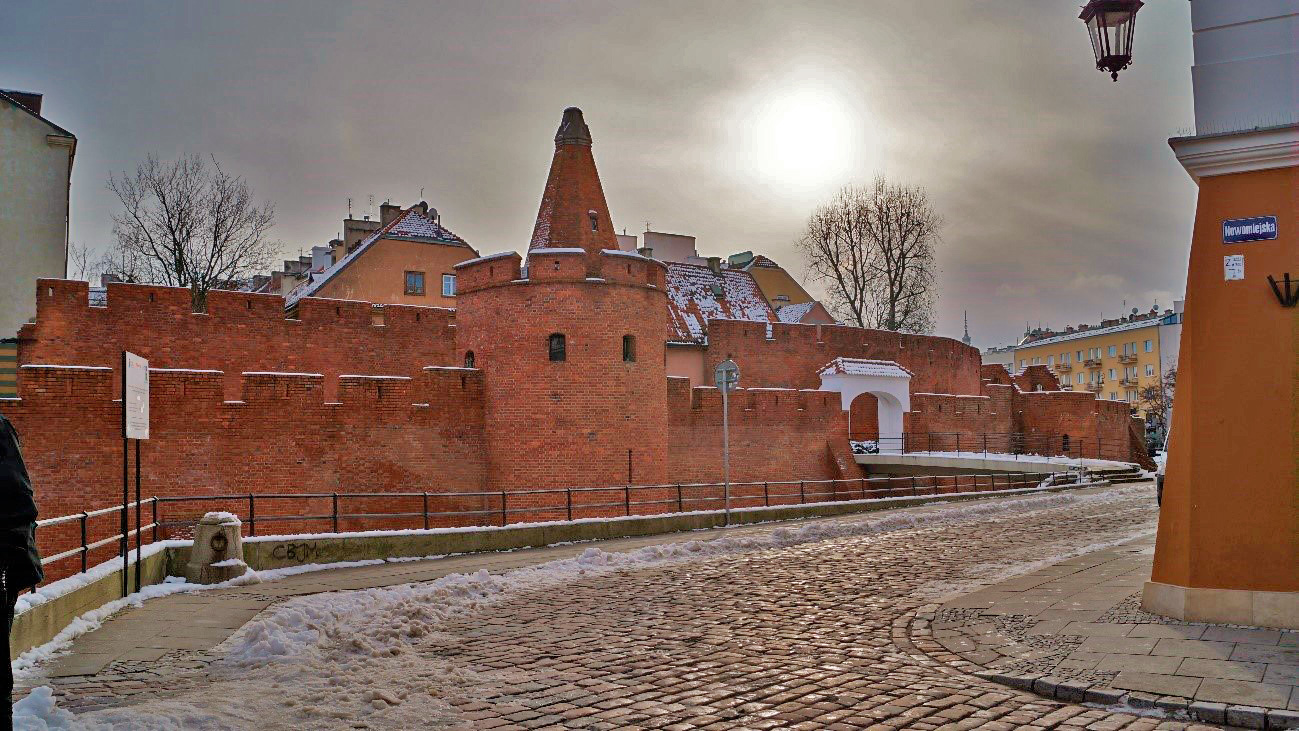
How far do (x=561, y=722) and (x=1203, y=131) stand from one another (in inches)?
237

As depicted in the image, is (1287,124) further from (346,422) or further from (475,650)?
(346,422)

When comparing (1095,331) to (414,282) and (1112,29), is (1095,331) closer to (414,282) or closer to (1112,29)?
(414,282)

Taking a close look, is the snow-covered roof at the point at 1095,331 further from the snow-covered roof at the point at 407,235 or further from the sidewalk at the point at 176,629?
the sidewalk at the point at 176,629

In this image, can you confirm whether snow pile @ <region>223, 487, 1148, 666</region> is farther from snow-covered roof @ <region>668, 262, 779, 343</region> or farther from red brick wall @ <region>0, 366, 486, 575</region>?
snow-covered roof @ <region>668, 262, 779, 343</region>

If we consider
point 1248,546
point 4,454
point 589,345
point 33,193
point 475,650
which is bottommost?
point 475,650

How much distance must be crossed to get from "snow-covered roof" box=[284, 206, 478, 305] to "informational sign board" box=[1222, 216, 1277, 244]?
109 ft

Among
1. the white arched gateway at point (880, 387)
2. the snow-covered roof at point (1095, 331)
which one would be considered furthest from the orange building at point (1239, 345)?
the snow-covered roof at point (1095, 331)

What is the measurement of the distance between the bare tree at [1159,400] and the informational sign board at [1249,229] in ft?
200

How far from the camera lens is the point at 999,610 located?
8.11 metres

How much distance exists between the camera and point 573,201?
22.8 m

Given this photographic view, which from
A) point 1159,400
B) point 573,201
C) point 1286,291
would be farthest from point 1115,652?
point 1159,400

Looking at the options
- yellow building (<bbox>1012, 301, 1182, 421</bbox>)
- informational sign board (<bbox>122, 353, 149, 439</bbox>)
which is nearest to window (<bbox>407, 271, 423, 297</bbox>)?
informational sign board (<bbox>122, 353, 149, 439</bbox>)

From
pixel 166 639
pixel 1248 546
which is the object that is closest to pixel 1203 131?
pixel 1248 546

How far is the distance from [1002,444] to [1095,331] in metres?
52.6
